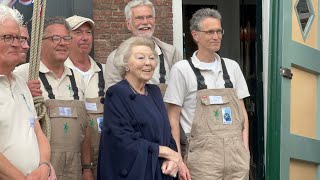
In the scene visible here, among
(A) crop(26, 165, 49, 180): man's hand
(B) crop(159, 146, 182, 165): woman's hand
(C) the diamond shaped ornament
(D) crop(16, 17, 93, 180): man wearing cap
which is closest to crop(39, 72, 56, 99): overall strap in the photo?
(D) crop(16, 17, 93, 180): man wearing cap

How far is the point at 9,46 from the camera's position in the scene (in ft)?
10.0

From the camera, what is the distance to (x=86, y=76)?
4.24 metres

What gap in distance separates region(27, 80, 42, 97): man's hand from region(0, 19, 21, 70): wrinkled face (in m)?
0.38

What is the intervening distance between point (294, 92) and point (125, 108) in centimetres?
178

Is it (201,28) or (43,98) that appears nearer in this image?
(43,98)

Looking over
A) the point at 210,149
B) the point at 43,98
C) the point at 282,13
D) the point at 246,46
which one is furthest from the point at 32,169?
the point at 246,46

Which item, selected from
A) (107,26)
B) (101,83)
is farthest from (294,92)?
(107,26)

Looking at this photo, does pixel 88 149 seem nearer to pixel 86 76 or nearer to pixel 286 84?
pixel 86 76

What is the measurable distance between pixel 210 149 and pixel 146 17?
1.12m

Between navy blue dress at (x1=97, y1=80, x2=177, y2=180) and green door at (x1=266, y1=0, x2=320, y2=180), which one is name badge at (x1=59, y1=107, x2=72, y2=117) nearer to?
navy blue dress at (x1=97, y1=80, x2=177, y2=180)

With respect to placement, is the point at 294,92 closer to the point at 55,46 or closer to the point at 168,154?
the point at 168,154

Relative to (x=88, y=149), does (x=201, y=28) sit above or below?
above

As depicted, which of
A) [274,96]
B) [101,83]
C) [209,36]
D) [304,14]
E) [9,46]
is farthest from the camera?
[304,14]

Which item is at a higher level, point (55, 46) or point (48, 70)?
point (55, 46)
